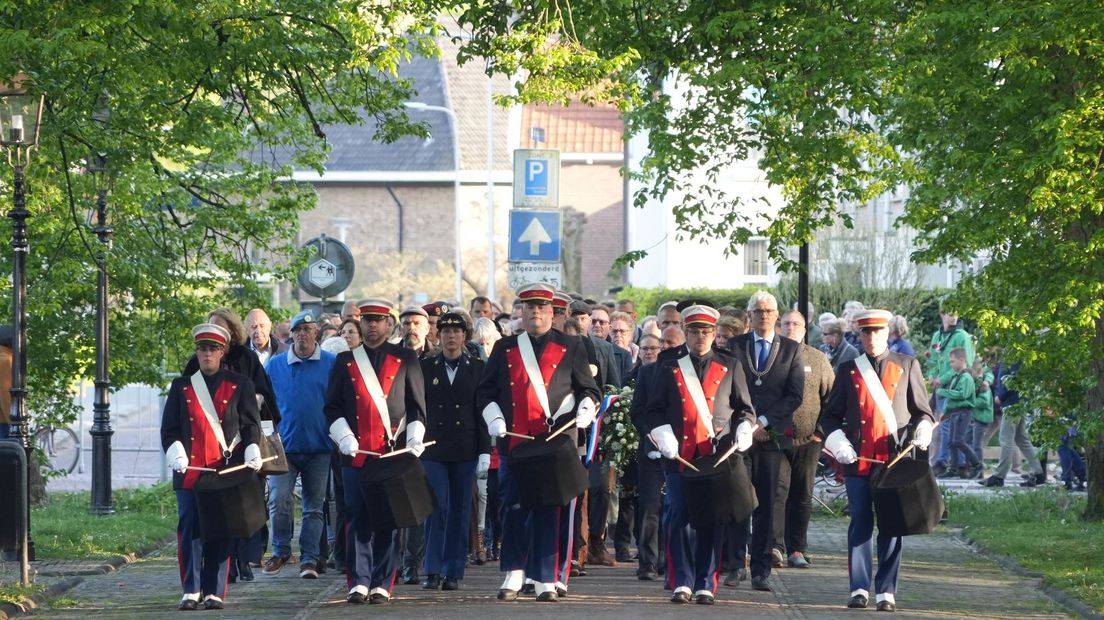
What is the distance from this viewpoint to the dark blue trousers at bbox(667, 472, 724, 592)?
1227cm

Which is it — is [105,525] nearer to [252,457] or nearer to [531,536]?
[252,457]

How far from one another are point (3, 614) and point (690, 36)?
8.64 metres

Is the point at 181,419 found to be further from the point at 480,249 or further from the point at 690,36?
the point at 480,249

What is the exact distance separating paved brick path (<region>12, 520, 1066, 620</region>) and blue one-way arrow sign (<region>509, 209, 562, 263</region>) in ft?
20.0

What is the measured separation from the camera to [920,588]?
13.3m

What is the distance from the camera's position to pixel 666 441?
12086 millimetres

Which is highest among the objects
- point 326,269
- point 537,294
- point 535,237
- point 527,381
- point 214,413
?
point 535,237

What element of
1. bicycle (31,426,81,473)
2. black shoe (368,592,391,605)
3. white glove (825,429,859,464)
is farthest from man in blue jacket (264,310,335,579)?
bicycle (31,426,81,473)

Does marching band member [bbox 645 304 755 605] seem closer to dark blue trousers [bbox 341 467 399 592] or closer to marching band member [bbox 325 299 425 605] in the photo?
marching band member [bbox 325 299 425 605]

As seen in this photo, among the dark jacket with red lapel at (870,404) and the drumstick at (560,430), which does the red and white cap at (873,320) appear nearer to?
the dark jacket with red lapel at (870,404)

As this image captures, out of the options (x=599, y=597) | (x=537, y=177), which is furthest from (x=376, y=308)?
(x=537, y=177)

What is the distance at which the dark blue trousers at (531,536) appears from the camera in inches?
487

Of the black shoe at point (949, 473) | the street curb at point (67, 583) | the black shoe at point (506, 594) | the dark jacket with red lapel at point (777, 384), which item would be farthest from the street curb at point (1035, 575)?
the street curb at point (67, 583)

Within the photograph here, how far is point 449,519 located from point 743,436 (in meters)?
2.20
